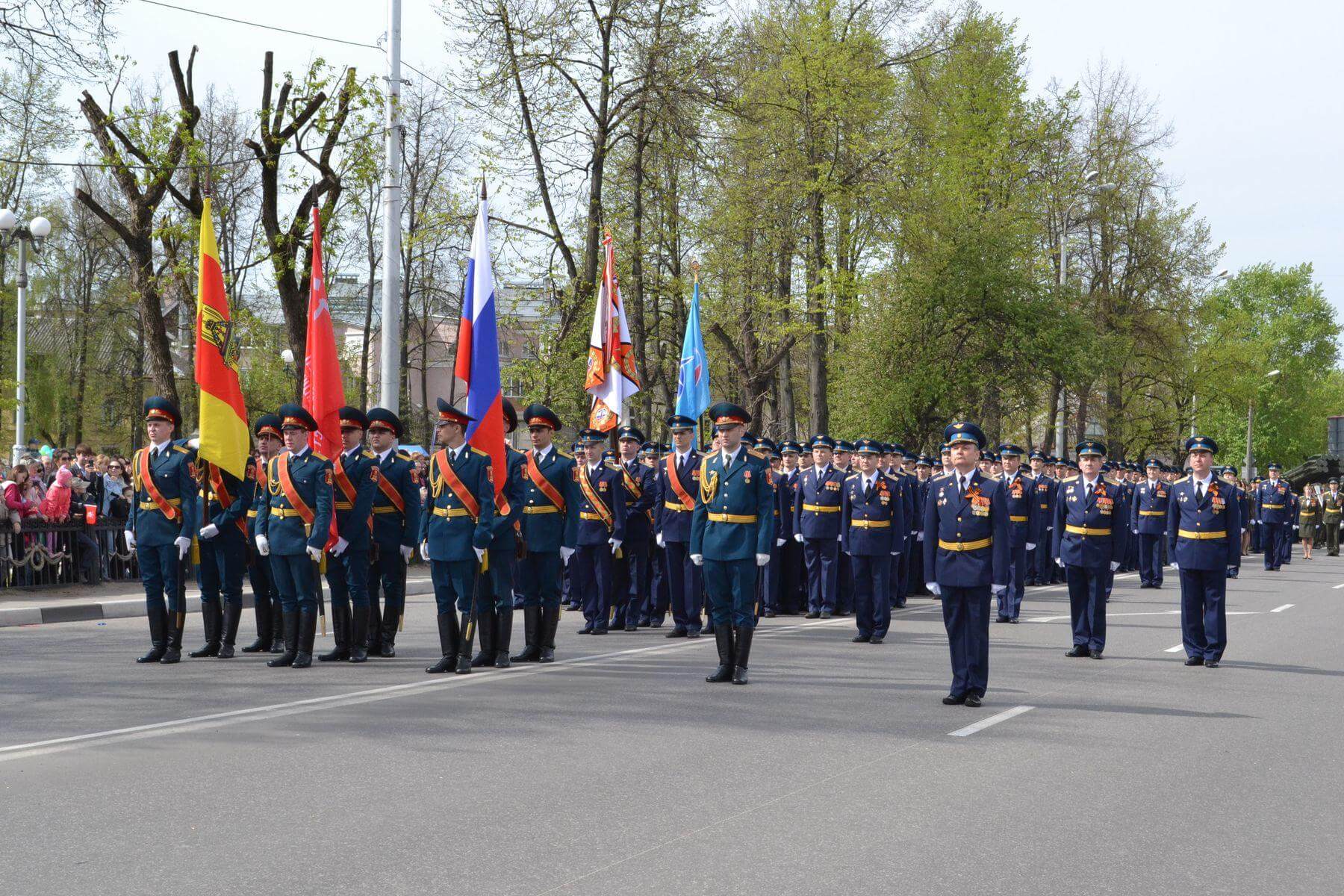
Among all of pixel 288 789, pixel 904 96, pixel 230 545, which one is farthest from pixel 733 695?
pixel 904 96

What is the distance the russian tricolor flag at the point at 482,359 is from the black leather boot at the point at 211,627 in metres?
2.64

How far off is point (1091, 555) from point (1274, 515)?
19135 mm

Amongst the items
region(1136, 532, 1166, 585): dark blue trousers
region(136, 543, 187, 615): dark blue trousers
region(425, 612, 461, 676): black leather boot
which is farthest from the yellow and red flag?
region(1136, 532, 1166, 585): dark blue trousers

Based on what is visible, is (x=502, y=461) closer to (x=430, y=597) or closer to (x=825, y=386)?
(x=430, y=597)

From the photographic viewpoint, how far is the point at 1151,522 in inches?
878

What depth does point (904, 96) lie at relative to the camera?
35938mm

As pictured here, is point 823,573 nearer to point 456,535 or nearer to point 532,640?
point 532,640

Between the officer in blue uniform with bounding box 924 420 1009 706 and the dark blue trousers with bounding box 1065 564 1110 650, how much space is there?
117 inches

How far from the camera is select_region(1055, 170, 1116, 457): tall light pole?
114ft

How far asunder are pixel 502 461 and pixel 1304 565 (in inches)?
1033

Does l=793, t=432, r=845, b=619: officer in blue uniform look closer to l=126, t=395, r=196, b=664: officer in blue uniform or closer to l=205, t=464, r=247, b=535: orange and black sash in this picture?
l=205, t=464, r=247, b=535: orange and black sash

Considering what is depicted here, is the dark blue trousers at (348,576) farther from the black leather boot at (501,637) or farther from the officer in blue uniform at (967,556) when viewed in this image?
the officer in blue uniform at (967,556)

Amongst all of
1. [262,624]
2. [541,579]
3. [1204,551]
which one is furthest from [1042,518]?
[262,624]

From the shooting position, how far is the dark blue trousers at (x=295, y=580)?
10.5 meters
